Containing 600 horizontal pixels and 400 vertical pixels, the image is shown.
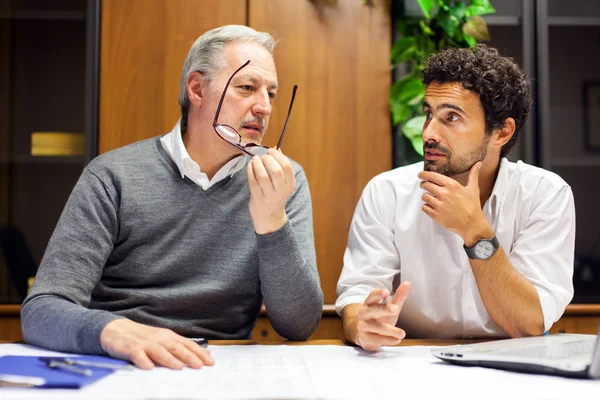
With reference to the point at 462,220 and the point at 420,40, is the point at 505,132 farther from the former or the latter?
the point at 420,40

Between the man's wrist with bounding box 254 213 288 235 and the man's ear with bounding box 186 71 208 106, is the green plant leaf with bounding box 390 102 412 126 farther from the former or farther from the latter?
the man's wrist with bounding box 254 213 288 235

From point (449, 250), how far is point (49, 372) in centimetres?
107

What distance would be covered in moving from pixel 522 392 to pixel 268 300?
2.21 feet

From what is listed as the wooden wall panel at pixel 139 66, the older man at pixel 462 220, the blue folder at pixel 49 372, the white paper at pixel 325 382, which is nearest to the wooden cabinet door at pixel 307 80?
the wooden wall panel at pixel 139 66

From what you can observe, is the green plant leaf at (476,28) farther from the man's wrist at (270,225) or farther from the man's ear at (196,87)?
the man's wrist at (270,225)

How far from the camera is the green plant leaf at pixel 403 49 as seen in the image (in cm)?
224

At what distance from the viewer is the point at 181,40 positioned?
225cm

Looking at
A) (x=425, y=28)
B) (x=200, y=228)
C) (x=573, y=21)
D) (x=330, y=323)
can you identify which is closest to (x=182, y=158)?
(x=200, y=228)

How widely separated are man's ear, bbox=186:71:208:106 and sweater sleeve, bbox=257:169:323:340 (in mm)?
505

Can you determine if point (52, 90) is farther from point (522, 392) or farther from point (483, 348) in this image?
point (522, 392)

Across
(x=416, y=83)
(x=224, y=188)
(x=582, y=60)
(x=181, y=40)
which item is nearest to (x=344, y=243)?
(x=416, y=83)

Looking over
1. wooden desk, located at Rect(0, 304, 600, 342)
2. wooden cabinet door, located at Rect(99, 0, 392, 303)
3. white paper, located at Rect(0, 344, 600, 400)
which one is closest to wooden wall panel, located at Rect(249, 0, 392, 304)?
wooden cabinet door, located at Rect(99, 0, 392, 303)

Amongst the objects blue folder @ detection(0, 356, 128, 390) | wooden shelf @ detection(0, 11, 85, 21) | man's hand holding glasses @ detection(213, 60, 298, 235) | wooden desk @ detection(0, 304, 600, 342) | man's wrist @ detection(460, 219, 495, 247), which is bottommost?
wooden desk @ detection(0, 304, 600, 342)

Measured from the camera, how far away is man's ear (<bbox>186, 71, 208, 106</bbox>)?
159cm
